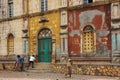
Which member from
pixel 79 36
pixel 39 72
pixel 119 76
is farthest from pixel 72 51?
pixel 119 76

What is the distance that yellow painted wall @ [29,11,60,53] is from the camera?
29.1 meters

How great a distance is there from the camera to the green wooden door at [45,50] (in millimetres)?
30172

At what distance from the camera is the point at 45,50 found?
3061cm

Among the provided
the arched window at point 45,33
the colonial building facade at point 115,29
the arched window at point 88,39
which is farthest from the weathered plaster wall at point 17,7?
the colonial building facade at point 115,29

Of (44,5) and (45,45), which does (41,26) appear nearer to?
(45,45)

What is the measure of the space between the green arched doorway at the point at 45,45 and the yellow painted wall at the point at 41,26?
1.38 ft

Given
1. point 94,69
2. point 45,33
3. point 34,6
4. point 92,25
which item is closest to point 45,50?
point 45,33

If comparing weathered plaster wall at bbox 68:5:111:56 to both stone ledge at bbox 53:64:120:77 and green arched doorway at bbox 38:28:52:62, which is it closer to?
stone ledge at bbox 53:64:120:77

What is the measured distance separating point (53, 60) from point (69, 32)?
9.54ft

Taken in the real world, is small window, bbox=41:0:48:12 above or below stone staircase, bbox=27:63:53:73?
above

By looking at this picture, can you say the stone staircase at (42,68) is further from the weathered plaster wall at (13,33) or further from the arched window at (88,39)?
the arched window at (88,39)

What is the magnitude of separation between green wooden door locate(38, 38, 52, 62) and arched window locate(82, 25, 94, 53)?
4130 mm

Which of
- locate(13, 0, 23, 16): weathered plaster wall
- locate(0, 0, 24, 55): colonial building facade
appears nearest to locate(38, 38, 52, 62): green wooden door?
locate(0, 0, 24, 55): colonial building facade

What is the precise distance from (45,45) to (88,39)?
16.8 feet
